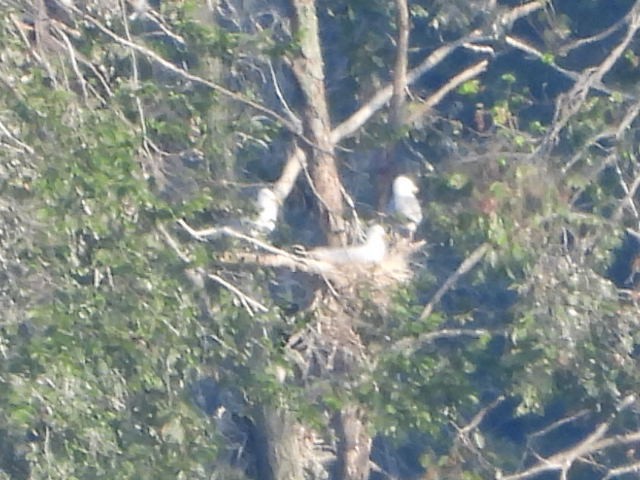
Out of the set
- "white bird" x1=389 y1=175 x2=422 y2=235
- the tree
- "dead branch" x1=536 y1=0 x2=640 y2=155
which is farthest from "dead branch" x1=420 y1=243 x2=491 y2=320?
"dead branch" x1=536 y1=0 x2=640 y2=155

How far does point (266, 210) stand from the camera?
6.87 meters

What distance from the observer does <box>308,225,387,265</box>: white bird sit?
6.55 metres

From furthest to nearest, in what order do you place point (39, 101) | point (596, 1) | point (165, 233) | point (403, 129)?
point (596, 1), point (403, 129), point (165, 233), point (39, 101)

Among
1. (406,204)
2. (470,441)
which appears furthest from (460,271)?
(470,441)

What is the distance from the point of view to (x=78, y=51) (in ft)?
21.4

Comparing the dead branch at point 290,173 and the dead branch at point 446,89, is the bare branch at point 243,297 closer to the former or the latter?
the dead branch at point 290,173

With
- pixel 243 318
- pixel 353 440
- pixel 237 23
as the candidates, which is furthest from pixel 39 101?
pixel 353 440

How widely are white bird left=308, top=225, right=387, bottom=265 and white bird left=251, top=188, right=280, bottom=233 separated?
22 centimetres

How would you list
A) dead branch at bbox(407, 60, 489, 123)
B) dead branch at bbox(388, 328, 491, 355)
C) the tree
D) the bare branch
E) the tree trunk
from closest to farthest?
the tree < the bare branch < dead branch at bbox(388, 328, 491, 355) < the tree trunk < dead branch at bbox(407, 60, 489, 123)

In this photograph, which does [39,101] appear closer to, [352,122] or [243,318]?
[243,318]

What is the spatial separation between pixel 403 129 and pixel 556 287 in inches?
45.4

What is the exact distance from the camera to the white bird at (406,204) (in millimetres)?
6906

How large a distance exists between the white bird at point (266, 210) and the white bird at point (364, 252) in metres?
0.22

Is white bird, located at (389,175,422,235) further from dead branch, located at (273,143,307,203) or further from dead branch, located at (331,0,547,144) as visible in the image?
dead branch, located at (273,143,307,203)
